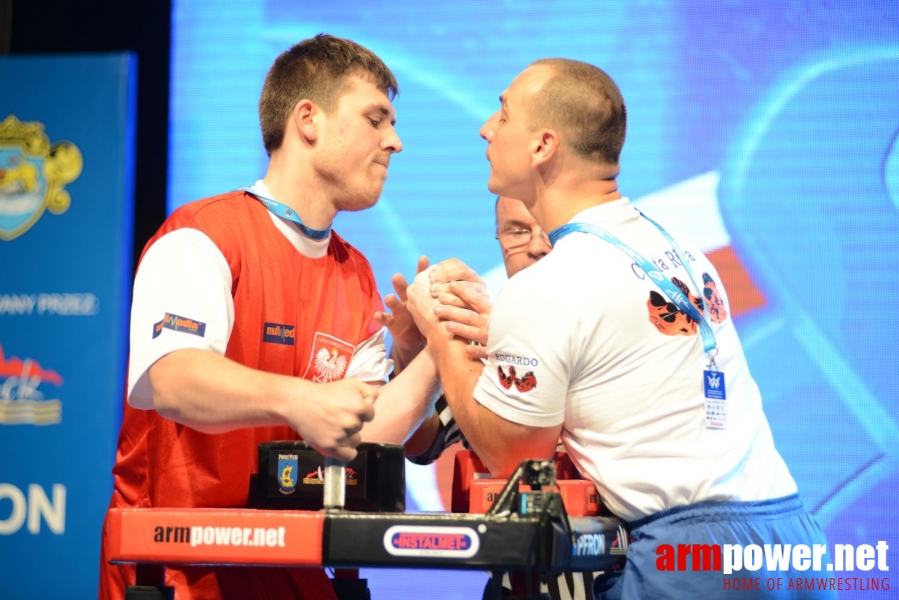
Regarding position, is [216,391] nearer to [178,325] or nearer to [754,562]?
[178,325]

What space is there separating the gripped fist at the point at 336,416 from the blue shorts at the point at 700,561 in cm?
67

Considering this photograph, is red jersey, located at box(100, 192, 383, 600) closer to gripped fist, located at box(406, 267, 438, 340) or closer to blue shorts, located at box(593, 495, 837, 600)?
gripped fist, located at box(406, 267, 438, 340)

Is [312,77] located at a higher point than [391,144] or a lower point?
higher

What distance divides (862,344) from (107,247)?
326cm

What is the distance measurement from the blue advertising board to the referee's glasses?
5.80 feet

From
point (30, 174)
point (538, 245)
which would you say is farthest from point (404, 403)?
point (30, 174)

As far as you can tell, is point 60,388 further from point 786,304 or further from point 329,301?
point 786,304

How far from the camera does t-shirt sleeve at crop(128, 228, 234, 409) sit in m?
1.98

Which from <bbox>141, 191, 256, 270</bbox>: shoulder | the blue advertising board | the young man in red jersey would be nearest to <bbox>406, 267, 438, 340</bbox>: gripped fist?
the young man in red jersey

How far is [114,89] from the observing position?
4223 millimetres

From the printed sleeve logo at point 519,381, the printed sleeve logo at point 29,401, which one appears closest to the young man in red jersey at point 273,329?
the printed sleeve logo at point 519,381

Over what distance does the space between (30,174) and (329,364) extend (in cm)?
252

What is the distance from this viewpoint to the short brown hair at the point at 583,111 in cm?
233

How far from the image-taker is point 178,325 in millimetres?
1991
